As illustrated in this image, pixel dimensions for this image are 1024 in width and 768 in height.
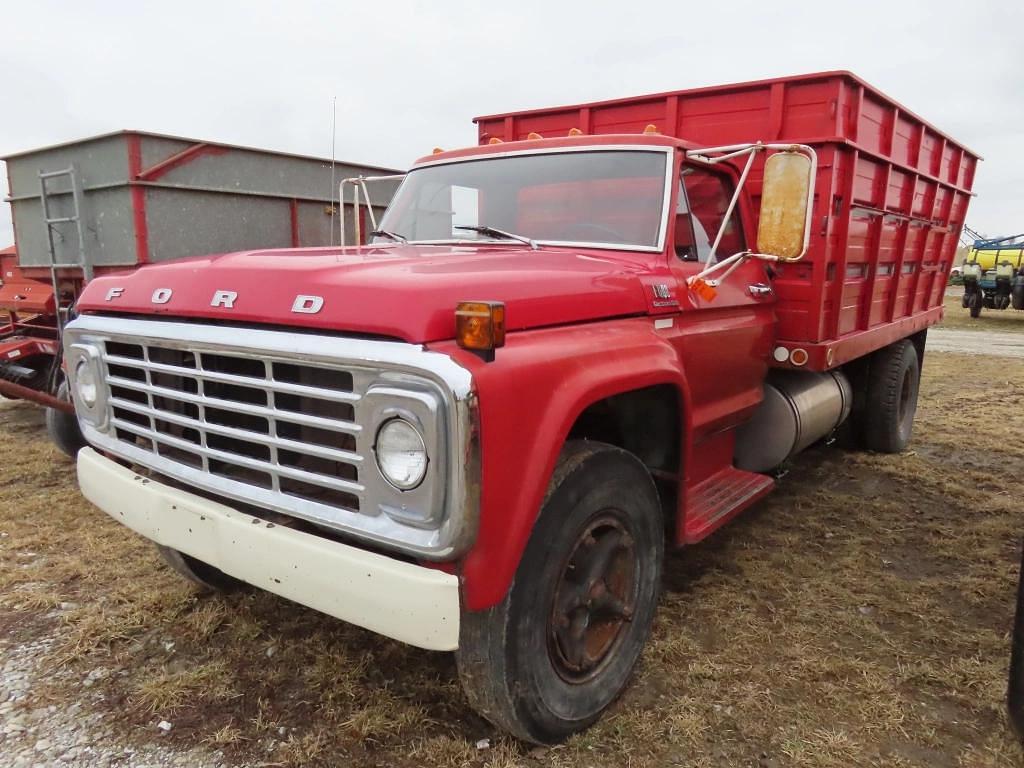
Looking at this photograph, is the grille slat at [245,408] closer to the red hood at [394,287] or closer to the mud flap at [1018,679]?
the red hood at [394,287]

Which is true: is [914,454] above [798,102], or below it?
below

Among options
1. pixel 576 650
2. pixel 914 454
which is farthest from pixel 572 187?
pixel 914 454

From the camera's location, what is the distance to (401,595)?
188cm

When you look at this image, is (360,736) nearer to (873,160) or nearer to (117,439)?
(117,439)

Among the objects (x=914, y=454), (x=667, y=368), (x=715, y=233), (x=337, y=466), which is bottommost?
(x=914, y=454)

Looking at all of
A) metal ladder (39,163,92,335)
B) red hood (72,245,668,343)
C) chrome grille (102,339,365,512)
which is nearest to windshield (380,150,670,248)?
red hood (72,245,668,343)

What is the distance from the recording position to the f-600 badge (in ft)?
6.79

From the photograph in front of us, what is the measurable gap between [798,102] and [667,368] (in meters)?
2.28

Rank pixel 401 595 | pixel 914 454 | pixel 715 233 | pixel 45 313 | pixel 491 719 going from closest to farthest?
pixel 401 595, pixel 491 719, pixel 715 233, pixel 914 454, pixel 45 313

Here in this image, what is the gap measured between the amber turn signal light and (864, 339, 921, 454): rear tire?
482 centimetres

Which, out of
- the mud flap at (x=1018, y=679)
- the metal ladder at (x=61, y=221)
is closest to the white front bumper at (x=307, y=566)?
the mud flap at (x=1018, y=679)

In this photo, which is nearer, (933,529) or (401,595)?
(401,595)

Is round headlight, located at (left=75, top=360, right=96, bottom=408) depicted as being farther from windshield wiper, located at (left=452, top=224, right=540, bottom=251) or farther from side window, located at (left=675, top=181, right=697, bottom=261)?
side window, located at (left=675, top=181, right=697, bottom=261)

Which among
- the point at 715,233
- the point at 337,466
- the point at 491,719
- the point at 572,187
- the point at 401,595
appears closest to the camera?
the point at 401,595
